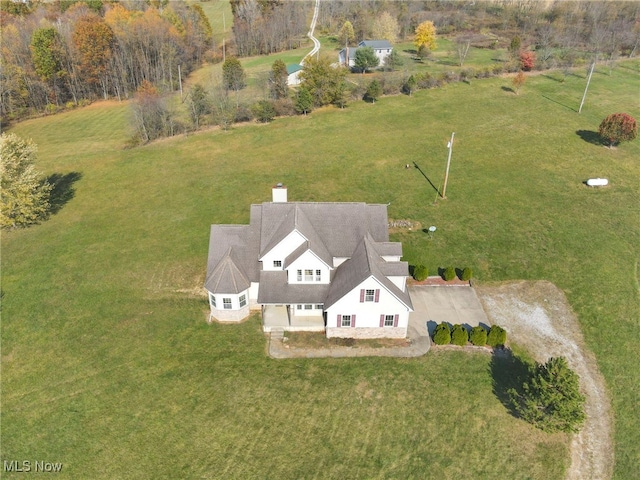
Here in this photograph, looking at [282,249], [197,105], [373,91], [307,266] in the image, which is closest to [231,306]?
[282,249]

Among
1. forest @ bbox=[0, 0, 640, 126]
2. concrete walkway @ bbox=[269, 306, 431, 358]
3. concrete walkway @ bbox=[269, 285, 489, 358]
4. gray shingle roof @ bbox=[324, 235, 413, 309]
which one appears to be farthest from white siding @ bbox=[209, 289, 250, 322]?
forest @ bbox=[0, 0, 640, 126]

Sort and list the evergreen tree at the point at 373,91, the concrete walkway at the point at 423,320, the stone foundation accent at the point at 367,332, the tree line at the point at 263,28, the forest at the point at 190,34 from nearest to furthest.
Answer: the concrete walkway at the point at 423,320 < the stone foundation accent at the point at 367,332 < the evergreen tree at the point at 373,91 < the forest at the point at 190,34 < the tree line at the point at 263,28

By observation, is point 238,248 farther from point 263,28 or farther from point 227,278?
point 263,28

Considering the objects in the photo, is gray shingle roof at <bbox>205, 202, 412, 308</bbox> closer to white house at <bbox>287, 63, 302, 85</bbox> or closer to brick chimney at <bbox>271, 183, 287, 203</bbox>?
brick chimney at <bbox>271, 183, 287, 203</bbox>

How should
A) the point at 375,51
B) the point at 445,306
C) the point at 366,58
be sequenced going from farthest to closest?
the point at 375,51, the point at 366,58, the point at 445,306

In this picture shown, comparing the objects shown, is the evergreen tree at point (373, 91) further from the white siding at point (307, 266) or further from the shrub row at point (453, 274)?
the white siding at point (307, 266)

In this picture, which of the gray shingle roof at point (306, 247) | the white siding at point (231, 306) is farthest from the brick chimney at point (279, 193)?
the white siding at point (231, 306)
